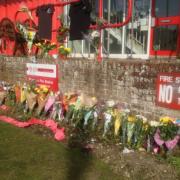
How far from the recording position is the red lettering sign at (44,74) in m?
8.15

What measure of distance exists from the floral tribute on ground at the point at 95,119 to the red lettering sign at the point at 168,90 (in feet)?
0.90

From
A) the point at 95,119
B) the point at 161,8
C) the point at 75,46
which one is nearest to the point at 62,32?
the point at 75,46

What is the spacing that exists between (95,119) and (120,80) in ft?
3.12

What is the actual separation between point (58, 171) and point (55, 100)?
2694 mm

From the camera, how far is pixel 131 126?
5.45 metres

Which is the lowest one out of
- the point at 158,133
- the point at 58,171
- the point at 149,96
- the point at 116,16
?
the point at 58,171

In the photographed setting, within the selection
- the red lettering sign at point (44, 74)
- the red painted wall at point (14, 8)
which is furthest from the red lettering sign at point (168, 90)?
the red painted wall at point (14, 8)

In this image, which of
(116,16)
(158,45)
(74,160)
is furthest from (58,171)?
(116,16)

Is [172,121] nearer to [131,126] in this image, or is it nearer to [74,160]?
[131,126]

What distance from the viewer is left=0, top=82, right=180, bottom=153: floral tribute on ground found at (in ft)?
16.9

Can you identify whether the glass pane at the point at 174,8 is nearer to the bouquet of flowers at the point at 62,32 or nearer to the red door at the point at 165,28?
the red door at the point at 165,28

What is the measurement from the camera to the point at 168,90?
5.57 metres

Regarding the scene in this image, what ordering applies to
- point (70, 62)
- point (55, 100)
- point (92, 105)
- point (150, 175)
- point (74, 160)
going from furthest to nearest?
1. point (70, 62)
2. point (55, 100)
3. point (92, 105)
4. point (74, 160)
5. point (150, 175)

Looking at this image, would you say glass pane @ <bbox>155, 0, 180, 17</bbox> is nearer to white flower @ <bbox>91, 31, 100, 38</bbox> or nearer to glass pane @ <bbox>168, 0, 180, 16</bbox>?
glass pane @ <bbox>168, 0, 180, 16</bbox>
